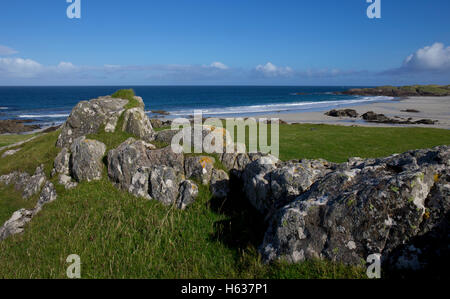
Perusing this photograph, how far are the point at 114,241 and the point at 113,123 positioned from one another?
11230 mm

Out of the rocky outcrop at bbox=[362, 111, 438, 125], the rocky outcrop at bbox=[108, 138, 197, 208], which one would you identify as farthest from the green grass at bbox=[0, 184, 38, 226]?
the rocky outcrop at bbox=[362, 111, 438, 125]

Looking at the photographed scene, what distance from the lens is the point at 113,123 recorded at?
1806 cm

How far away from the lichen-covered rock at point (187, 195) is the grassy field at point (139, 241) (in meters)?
0.35

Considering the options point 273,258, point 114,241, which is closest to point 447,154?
point 273,258

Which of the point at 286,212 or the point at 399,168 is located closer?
the point at 286,212

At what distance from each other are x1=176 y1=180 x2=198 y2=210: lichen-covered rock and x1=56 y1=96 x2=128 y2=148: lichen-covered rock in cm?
→ 904

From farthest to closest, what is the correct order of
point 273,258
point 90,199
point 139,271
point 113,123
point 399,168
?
1. point 113,123
2. point 90,199
3. point 399,168
4. point 139,271
5. point 273,258

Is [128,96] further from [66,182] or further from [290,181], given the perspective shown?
[290,181]

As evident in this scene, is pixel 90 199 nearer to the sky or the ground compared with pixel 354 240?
nearer to the ground

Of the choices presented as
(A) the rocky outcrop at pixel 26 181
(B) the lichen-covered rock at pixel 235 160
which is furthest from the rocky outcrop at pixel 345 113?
(A) the rocky outcrop at pixel 26 181

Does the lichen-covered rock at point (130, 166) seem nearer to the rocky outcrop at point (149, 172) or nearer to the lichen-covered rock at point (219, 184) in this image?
the rocky outcrop at point (149, 172)
